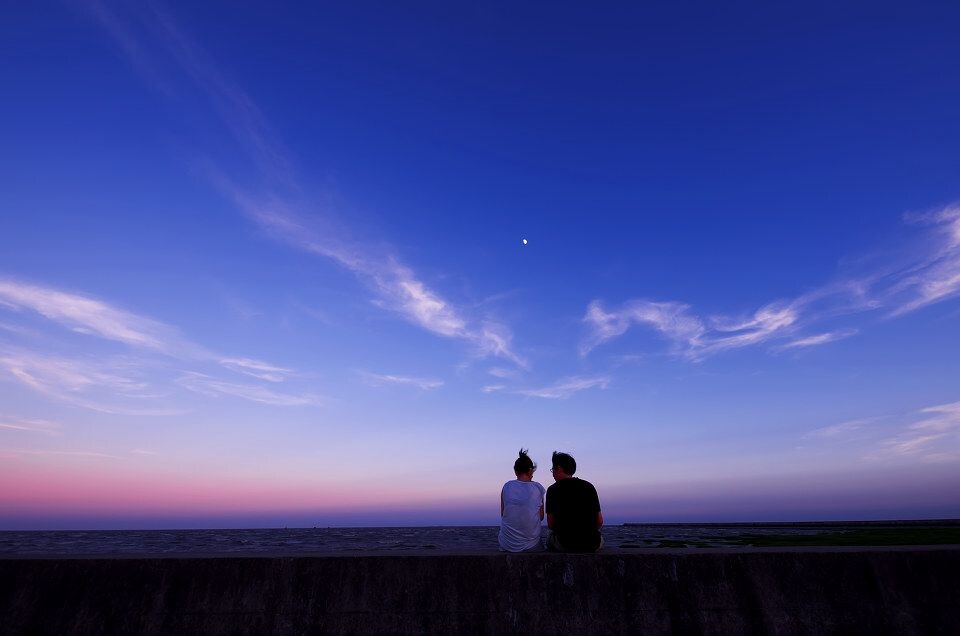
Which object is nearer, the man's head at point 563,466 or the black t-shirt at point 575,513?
the black t-shirt at point 575,513

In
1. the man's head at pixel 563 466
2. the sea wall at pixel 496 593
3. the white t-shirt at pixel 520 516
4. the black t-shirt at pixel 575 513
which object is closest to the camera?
the sea wall at pixel 496 593

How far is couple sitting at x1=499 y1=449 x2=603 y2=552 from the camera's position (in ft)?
20.9

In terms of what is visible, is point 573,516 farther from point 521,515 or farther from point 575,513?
point 521,515

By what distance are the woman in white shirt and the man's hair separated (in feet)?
1.31

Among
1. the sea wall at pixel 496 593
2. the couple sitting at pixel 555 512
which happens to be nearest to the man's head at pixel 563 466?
the couple sitting at pixel 555 512

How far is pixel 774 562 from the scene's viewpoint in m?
5.71

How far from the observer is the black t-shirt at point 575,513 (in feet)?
20.7

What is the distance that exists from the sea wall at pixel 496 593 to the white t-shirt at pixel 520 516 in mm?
954

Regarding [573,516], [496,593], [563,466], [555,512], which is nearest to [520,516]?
[555,512]

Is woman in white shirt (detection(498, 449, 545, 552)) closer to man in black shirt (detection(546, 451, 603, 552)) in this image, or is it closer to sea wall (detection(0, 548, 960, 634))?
man in black shirt (detection(546, 451, 603, 552))

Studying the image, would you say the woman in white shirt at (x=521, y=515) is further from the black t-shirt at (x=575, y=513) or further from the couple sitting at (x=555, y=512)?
the black t-shirt at (x=575, y=513)

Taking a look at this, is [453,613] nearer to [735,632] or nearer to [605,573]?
[605,573]

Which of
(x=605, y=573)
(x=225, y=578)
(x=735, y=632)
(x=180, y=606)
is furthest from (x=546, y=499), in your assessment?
(x=180, y=606)

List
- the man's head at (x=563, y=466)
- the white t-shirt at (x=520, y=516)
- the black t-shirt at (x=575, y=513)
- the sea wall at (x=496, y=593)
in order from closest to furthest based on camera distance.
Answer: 1. the sea wall at (x=496, y=593)
2. the black t-shirt at (x=575, y=513)
3. the white t-shirt at (x=520, y=516)
4. the man's head at (x=563, y=466)
